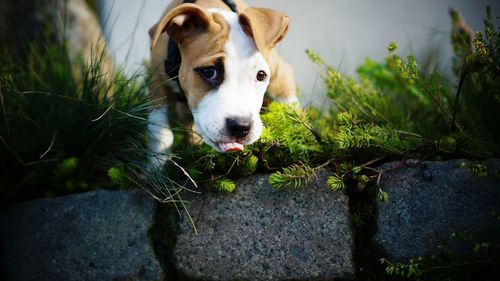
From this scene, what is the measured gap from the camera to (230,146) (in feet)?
7.30

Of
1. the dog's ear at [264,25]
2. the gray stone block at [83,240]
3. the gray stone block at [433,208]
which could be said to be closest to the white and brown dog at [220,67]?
the dog's ear at [264,25]

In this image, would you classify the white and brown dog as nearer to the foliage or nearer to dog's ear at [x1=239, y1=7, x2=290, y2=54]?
dog's ear at [x1=239, y1=7, x2=290, y2=54]

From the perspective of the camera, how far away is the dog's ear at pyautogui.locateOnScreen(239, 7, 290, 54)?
2402mm

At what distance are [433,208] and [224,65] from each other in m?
1.16

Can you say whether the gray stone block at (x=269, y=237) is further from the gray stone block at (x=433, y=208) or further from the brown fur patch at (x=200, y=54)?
the brown fur patch at (x=200, y=54)

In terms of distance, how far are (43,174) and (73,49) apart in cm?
210

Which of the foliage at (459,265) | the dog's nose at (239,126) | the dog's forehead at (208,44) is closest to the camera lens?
the foliage at (459,265)

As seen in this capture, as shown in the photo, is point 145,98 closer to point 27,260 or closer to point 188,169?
point 188,169

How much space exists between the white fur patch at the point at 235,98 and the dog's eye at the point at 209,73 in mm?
59

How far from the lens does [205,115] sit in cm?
229

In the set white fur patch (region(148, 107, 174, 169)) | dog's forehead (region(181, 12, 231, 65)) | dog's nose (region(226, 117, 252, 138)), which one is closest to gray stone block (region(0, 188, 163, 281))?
white fur patch (region(148, 107, 174, 169))

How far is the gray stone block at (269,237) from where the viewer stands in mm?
2275

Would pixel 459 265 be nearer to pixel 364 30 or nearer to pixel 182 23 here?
pixel 182 23

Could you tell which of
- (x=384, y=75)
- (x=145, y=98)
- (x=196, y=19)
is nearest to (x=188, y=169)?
(x=145, y=98)
